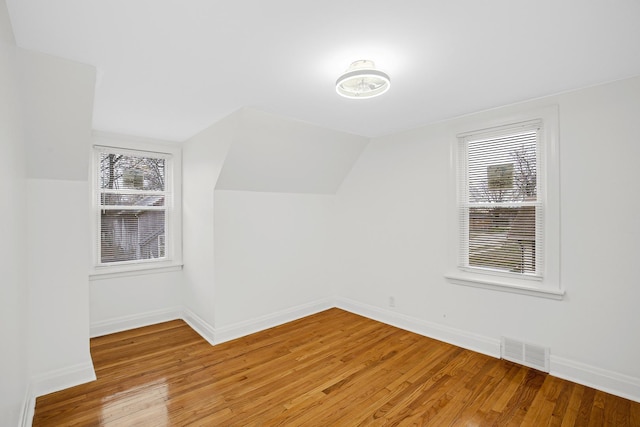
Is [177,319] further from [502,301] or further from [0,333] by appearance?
[502,301]

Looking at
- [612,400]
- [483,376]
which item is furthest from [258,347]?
[612,400]

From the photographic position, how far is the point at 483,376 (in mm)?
2590

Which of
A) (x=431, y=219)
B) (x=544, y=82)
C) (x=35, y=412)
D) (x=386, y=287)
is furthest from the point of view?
(x=386, y=287)

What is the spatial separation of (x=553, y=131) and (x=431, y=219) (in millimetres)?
1348

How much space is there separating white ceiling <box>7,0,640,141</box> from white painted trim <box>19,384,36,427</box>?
2.28 metres

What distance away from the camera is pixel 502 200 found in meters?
2.96

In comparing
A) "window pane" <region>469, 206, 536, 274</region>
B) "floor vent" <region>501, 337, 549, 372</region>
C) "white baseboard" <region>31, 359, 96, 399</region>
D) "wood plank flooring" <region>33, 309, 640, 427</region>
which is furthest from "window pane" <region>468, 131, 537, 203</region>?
"white baseboard" <region>31, 359, 96, 399</region>

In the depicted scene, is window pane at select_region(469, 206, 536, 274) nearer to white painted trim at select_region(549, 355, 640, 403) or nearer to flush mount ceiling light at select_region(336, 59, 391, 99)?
white painted trim at select_region(549, 355, 640, 403)

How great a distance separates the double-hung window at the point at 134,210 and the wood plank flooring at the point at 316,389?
97cm

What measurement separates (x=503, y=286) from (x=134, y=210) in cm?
421

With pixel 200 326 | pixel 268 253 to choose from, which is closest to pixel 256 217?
pixel 268 253

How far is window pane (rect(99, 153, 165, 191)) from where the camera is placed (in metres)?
3.62

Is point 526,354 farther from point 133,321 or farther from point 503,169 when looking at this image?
point 133,321

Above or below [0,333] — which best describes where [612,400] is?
below
